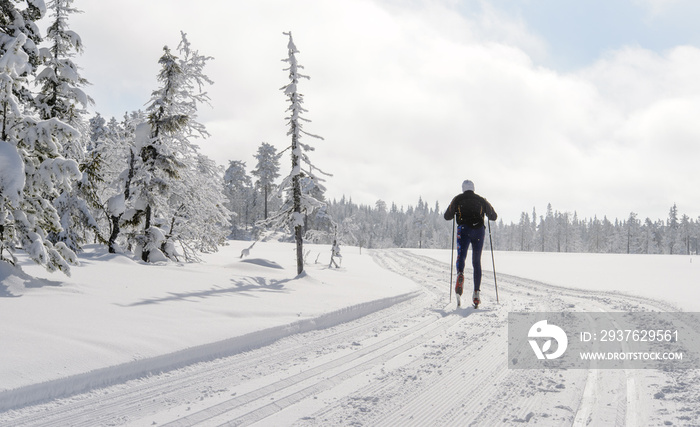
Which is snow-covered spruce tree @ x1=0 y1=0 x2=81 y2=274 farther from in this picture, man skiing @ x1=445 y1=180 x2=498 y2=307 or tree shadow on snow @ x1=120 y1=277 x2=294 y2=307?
man skiing @ x1=445 y1=180 x2=498 y2=307

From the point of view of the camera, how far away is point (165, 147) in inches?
541

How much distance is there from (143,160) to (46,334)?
11.4 m

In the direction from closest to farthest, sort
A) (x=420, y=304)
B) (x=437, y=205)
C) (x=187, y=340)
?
(x=187, y=340), (x=420, y=304), (x=437, y=205)

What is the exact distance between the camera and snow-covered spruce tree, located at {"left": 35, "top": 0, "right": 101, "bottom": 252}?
11.6 m

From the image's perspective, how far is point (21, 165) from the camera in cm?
586

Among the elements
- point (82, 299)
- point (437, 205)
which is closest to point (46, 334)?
point (82, 299)

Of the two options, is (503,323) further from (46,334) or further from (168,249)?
(168,249)

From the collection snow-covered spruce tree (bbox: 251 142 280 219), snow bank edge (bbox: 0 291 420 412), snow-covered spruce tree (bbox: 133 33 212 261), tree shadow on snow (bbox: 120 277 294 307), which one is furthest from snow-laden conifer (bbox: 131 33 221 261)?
snow-covered spruce tree (bbox: 251 142 280 219)

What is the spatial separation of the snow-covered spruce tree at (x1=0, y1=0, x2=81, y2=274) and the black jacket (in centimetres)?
716

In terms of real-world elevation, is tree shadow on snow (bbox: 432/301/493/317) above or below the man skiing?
below

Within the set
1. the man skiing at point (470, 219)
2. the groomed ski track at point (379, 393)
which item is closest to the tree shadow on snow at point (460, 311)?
the man skiing at point (470, 219)

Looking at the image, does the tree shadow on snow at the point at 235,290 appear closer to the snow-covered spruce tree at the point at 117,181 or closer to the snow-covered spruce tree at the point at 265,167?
the snow-covered spruce tree at the point at 117,181

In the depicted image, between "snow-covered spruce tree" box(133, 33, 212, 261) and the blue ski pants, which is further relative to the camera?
"snow-covered spruce tree" box(133, 33, 212, 261)

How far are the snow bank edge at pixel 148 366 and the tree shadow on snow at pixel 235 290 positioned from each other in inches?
86.9
